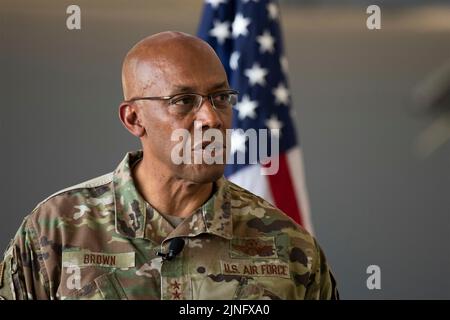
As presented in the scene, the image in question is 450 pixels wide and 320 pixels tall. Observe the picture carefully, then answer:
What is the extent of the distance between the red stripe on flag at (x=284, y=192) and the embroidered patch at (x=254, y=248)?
909 millimetres

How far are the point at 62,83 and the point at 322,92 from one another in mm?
1043

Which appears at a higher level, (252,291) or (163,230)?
(163,230)

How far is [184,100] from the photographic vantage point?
1.71 meters

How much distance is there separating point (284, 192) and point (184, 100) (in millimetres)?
1069

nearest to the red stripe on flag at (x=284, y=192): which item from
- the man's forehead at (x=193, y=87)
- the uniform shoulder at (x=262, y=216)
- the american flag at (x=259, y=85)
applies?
the american flag at (x=259, y=85)

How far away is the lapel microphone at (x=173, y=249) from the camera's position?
5.54ft

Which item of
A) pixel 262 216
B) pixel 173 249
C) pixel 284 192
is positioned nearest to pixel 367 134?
pixel 284 192

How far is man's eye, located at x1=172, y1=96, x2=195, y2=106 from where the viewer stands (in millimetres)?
1708

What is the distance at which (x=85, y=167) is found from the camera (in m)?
2.94

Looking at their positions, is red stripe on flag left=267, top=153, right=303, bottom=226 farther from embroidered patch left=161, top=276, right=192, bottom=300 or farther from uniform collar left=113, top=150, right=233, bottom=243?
embroidered patch left=161, top=276, right=192, bottom=300

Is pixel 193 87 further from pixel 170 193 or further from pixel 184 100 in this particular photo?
pixel 170 193

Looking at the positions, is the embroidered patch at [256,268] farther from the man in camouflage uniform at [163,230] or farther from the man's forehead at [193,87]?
the man's forehead at [193,87]

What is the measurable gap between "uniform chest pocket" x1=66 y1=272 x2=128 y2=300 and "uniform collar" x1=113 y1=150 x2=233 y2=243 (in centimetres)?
11

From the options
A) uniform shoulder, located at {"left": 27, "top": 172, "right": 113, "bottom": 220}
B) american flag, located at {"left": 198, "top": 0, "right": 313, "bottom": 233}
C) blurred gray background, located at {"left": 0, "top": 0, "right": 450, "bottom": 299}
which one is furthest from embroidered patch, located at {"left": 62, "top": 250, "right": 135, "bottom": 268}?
blurred gray background, located at {"left": 0, "top": 0, "right": 450, "bottom": 299}
